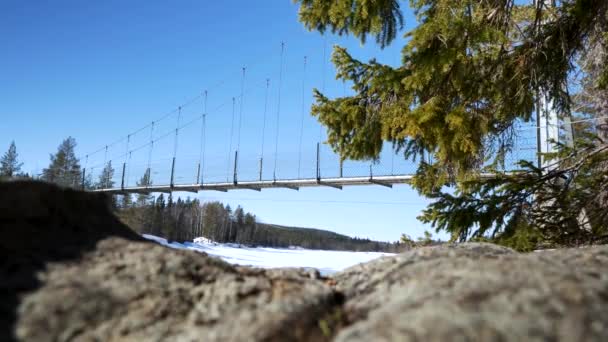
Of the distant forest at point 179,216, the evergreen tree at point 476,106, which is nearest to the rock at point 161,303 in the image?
the evergreen tree at point 476,106

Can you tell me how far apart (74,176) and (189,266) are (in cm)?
3172

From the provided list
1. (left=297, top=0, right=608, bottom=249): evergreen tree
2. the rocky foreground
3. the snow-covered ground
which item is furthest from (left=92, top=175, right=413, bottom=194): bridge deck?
the rocky foreground

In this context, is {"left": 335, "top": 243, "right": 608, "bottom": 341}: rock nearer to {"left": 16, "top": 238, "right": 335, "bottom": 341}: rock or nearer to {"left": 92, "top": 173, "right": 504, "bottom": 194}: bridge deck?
{"left": 16, "top": 238, "right": 335, "bottom": 341}: rock

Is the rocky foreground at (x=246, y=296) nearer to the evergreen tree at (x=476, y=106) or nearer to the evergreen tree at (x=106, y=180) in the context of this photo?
the evergreen tree at (x=476, y=106)

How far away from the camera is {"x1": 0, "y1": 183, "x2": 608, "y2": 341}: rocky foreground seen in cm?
76

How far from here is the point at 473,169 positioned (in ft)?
15.4

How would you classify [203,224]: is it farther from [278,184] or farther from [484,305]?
[484,305]

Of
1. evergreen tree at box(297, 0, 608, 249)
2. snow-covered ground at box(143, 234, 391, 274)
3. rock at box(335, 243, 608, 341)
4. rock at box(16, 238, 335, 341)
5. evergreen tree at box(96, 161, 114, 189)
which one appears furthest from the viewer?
evergreen tree at box(96, 161, 114, 189)

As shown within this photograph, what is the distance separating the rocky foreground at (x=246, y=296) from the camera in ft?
2.48

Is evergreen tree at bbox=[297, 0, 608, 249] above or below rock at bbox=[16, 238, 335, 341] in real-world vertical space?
above

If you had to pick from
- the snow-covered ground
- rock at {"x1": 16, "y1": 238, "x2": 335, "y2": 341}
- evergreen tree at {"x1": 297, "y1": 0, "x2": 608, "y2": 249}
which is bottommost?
the snow-covered ground

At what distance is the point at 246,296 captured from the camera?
103 centimetres

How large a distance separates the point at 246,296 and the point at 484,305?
1.84 ft

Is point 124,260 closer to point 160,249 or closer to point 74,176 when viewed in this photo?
point 160,249
